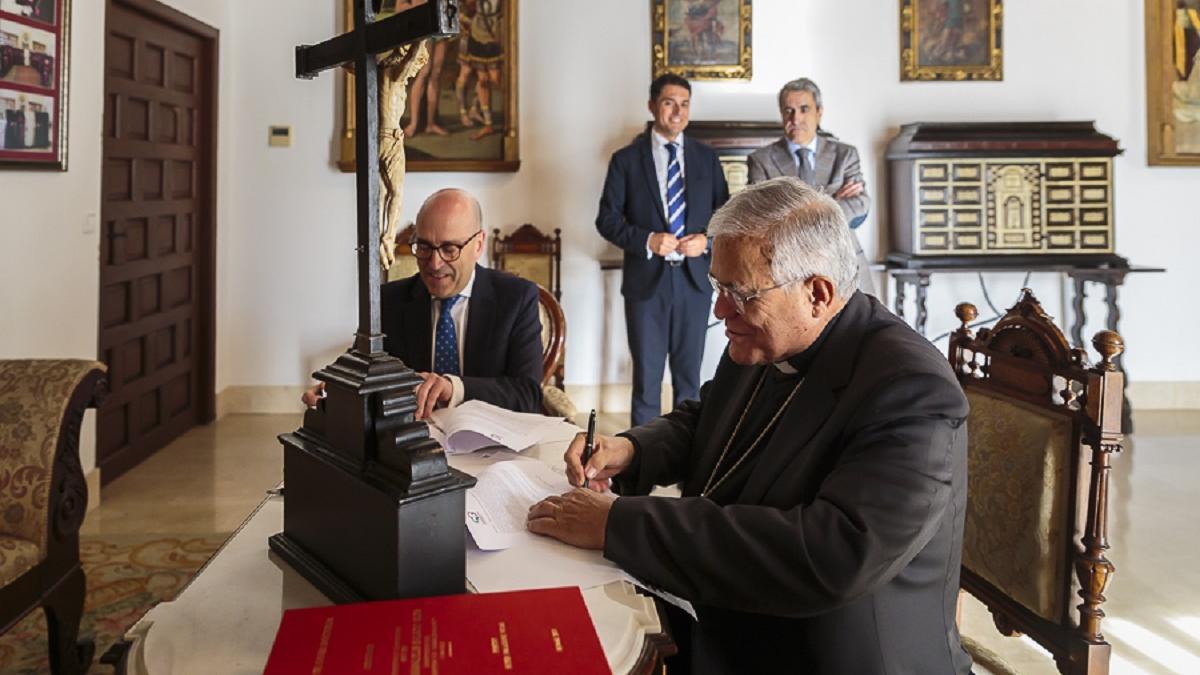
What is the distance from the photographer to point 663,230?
507 centimetres

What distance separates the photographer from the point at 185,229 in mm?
A: 5602

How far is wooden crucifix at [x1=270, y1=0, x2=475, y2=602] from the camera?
1.10m

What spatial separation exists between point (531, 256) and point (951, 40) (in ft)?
10.0

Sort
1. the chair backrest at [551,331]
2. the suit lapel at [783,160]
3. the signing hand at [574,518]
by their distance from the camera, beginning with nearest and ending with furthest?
the signing hand at [574,518]
the chair backrest at [551,331]
the suit lapel at [783,160]

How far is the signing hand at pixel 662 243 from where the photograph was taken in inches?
188

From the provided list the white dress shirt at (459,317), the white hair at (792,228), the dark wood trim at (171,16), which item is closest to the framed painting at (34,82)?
the dark wood trim at (171,16)

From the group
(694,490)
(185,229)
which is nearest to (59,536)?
(694,490)

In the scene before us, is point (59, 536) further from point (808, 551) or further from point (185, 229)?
point (185, 229)

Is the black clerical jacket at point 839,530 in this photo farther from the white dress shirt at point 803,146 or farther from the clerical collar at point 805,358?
the white dress shirt at point 803,146

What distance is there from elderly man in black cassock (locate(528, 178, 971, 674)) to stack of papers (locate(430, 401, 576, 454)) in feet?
0.90

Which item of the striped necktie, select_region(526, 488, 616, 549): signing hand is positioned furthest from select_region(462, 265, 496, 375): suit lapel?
the striped necktie

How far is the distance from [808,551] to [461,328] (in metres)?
1.62

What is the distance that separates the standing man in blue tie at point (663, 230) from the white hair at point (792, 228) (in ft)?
11.3

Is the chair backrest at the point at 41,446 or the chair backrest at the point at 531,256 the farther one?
the chair backrest at the point at 531,256
